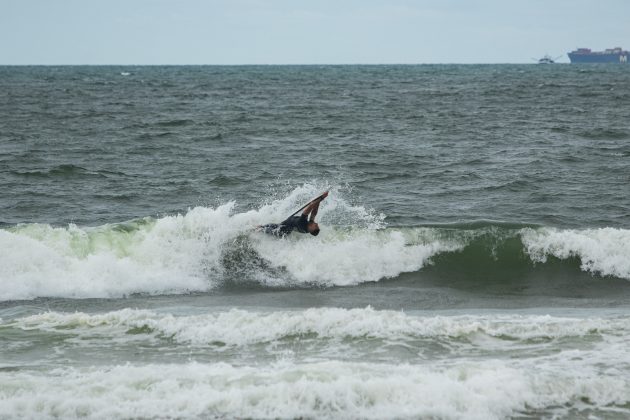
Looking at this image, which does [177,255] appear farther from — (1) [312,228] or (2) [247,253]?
(1) [312,228]

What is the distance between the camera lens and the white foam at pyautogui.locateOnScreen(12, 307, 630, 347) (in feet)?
37.4

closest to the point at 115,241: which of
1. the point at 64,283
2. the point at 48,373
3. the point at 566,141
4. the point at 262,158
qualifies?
the point at 64,283

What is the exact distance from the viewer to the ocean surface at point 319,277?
941 cm

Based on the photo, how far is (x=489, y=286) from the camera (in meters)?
A: 15.9

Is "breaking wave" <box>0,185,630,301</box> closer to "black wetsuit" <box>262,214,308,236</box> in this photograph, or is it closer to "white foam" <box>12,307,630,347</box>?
"black wetsuit" <box>262,214,308,236</box>

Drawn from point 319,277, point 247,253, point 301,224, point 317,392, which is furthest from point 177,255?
point 317,392

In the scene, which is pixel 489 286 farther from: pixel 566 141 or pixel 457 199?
pixel 566 141

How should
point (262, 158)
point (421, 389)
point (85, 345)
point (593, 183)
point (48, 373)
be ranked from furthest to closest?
1. point (262, 158)
2. point (593, 183)
3. point (85, 345)
4. point (48, 373)
5. point (421, 389)

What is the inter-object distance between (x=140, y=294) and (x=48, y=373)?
4889 mm

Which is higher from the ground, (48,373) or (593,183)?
(593,183)

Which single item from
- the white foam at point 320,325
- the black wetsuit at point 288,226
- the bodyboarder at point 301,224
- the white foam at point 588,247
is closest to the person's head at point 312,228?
the bodyboarder at point 301,224

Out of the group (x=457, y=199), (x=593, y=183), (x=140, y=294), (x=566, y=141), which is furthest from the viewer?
(x=566, y=141)

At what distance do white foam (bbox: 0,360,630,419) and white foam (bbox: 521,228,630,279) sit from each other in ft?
22.1

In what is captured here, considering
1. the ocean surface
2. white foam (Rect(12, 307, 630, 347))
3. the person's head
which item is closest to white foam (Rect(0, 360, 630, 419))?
the ocean surface
